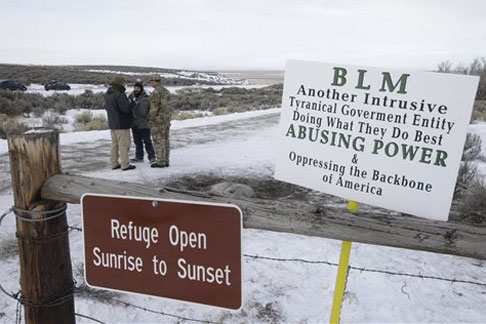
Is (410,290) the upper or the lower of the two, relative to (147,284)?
lower

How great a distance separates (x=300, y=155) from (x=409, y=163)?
54cm

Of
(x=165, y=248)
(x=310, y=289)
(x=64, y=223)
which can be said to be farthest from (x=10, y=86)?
(x=165, y=248)

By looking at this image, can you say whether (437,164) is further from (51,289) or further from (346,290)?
(346,290)

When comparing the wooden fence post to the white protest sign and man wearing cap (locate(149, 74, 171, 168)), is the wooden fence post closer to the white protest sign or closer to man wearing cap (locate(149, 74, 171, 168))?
the white protest sign

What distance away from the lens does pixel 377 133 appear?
Answer: 1.90 m

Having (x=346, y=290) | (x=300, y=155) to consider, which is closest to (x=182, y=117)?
(x=346, y=290)

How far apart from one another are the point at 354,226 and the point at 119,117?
6417 millimetres

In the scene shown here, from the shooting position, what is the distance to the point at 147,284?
1793 millimetres

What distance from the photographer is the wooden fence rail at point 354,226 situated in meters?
1.69

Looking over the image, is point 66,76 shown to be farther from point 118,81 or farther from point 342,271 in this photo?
point 342,271

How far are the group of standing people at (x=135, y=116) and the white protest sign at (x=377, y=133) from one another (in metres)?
5.63

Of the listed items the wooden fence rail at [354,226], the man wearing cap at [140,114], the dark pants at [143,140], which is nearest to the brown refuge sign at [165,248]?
the wooden fence rail at [354,226]

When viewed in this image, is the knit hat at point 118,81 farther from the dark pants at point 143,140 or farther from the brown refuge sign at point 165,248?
the brown refuge sign at point 165,248

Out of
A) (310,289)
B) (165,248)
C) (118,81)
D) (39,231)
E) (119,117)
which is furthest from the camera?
(119,117)
